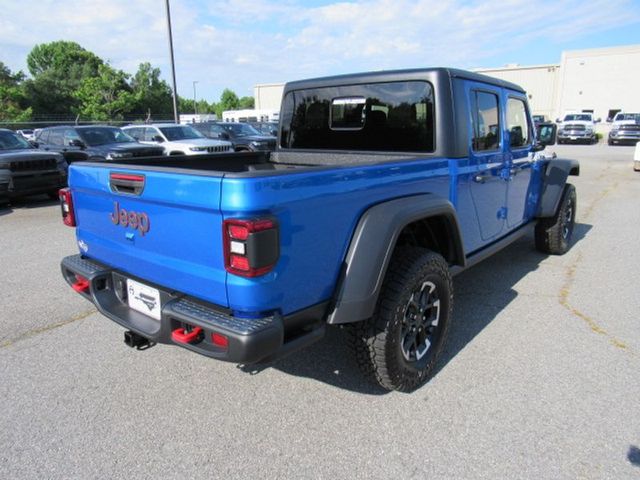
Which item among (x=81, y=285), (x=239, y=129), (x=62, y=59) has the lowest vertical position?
(x=81, y=285)

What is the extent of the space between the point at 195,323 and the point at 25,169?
869cm

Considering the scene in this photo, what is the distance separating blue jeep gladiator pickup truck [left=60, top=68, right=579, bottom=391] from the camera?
2.04 meters

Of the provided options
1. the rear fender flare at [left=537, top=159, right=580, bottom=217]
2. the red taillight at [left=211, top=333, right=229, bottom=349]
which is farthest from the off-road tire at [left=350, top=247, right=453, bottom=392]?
the rear fender flare at [left=537, top=159, right=580, bottom=217]

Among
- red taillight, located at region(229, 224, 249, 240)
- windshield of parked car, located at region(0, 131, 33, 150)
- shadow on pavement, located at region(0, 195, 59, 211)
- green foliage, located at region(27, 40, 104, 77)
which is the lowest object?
shadow on pavement, located at region(0, 195, 59, 211)

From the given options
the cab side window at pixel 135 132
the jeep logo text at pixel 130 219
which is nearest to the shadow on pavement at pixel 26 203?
the cab side window at pixel 135 132

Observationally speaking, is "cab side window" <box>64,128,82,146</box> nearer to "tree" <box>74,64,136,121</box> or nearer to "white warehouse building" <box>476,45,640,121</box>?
"tree" <box>74,64,136,121</box>

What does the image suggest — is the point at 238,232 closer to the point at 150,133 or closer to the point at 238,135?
the point at 150,133

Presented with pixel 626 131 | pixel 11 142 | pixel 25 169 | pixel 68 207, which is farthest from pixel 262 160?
pixel 626 131

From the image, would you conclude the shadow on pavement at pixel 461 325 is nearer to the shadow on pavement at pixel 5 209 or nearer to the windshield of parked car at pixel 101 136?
the shadow on pavement at pixel 5 209

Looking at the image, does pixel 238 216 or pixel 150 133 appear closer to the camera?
pixel 238 216

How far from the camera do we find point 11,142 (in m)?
9.71

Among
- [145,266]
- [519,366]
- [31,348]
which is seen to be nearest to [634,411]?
[519,366]

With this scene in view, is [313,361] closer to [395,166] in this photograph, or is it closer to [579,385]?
[395,166]

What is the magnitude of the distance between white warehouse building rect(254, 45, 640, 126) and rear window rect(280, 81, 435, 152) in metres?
44.1
